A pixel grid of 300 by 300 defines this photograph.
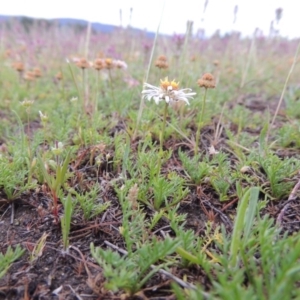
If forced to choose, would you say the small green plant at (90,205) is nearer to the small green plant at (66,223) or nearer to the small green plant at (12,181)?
the small green plant at (66,223)

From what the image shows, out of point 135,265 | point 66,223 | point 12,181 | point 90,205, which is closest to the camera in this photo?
point 135,265

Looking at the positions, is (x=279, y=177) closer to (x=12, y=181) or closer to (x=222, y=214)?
(x=222, y=214)

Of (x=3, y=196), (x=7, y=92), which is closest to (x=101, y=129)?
(x=3, y=196)

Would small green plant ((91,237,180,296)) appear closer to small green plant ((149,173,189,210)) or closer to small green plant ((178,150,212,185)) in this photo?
small green plant ((149,173,189,210))

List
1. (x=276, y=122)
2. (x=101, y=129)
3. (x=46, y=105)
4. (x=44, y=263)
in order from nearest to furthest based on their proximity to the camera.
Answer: (x=44, y=263)
(x=101, y=129)
(x=276, y=122)
(x=46, y=105)

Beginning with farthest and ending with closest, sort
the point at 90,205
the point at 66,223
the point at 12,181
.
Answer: the point at 12,181, the point at 90,205, the point at 66,223

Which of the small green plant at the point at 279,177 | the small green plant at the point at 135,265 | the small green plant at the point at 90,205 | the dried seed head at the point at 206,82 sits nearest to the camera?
the small green plant at the point at 135,265

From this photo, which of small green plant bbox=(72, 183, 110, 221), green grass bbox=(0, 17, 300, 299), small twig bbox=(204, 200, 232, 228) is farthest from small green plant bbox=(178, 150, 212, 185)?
small green plant bbox=(72, 183, 110, 221)

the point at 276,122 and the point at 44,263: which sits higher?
the point at 276,122

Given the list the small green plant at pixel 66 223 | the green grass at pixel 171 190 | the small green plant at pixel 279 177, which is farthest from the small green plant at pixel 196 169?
the small green plant at pixel 66 223

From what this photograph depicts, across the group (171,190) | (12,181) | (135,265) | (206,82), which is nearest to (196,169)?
(171,190)

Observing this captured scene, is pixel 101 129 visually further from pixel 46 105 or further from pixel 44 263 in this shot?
pixel 44 263
